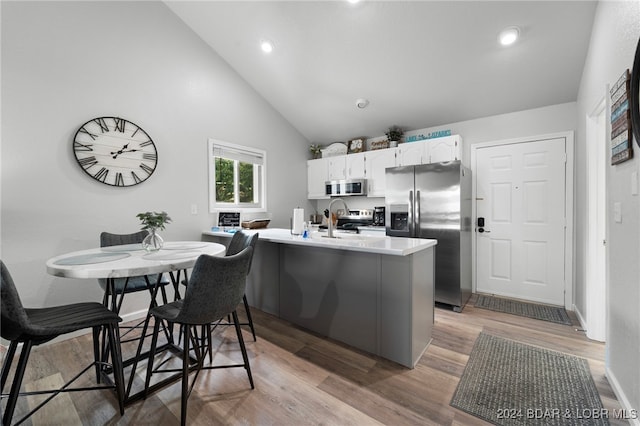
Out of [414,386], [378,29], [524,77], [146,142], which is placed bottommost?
[414,386]

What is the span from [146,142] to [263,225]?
5.27ft

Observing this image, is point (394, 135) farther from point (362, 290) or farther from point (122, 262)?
point (122, 262)

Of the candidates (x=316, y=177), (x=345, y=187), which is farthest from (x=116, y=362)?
(x=316, y=177)

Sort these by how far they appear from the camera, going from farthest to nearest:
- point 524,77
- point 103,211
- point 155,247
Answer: point 524,77
point 103,211
point 155,247

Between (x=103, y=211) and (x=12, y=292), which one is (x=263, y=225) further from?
(x=12, y=292)

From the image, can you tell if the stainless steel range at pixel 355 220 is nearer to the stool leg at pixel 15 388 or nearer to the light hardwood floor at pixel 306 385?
the light hardwood floor at pixel 306 385

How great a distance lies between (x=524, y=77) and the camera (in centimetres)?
288

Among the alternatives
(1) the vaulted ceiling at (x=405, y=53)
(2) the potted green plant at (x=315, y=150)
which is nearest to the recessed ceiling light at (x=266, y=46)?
(1) the vaulted ceiling at (x=405, y=53)

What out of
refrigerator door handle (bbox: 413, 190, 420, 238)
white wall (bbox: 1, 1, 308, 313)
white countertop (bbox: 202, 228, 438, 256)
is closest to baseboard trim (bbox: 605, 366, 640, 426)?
white countertop (bbox: 202, 228, 438, 256)

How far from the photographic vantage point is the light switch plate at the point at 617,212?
1625 millimetres

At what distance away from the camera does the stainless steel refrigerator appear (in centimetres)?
306

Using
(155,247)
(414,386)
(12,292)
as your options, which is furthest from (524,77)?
(12,292)

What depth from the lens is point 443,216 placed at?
314 centimetres

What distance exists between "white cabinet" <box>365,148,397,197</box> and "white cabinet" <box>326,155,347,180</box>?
0.43m
